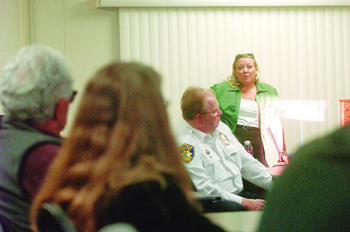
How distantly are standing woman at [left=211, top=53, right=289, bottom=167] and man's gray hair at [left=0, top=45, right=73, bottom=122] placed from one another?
2.93m

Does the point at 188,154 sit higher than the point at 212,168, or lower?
higher

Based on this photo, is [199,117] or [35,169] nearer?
[35,169]

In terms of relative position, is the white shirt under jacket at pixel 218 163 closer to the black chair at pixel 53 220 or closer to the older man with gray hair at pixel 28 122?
the older man with gray hair at pixel 28 122

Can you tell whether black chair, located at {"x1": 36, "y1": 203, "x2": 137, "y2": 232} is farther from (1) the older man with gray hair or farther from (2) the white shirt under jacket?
(2) the white shirt under jacket

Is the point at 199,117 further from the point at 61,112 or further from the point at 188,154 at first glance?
the point at 61,112

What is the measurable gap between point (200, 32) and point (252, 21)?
2.23ft

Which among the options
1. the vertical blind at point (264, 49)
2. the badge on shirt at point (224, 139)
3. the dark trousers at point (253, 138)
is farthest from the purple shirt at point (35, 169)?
the vertical blind at point (264, 49)

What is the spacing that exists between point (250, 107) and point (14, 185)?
327 centimetres

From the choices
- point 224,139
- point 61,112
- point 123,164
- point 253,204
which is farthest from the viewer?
point 224,139

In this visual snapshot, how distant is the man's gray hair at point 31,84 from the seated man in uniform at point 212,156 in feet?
4.37

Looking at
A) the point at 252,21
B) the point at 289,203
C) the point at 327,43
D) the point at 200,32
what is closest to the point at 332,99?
the point at 327,43

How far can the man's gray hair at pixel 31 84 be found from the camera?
4.78 ft

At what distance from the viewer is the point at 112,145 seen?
3.34 feet

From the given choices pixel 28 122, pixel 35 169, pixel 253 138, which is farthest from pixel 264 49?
pixel 35 169
